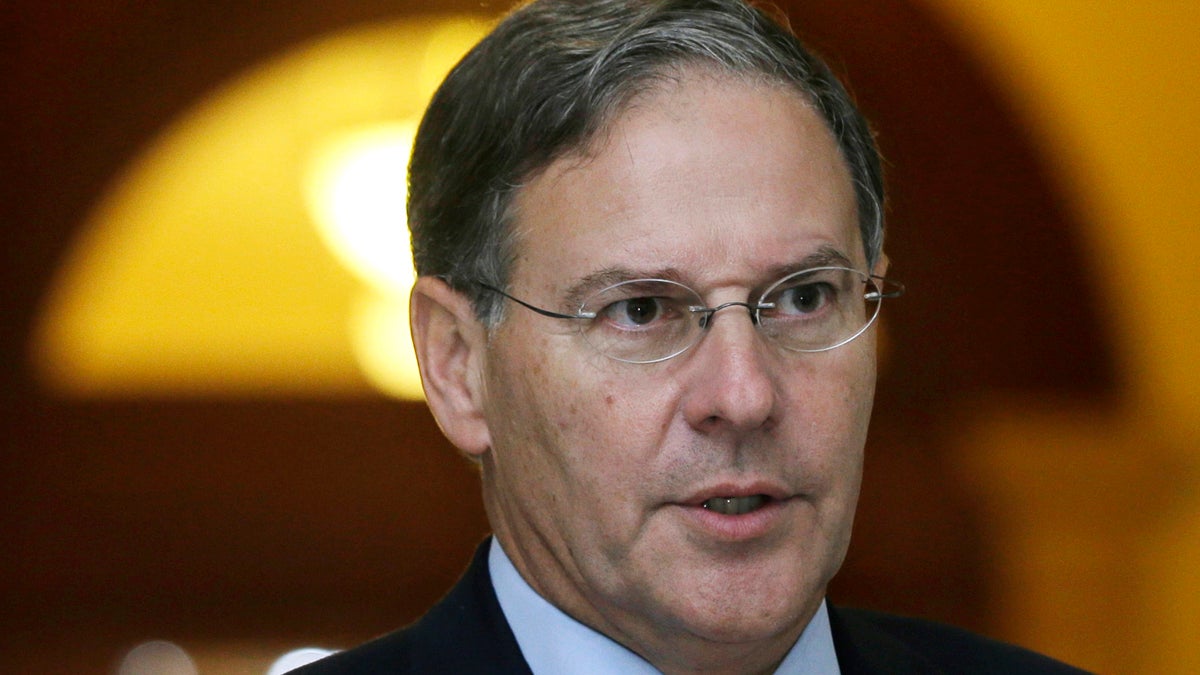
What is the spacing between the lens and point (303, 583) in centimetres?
443

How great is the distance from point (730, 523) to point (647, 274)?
351 millimetres

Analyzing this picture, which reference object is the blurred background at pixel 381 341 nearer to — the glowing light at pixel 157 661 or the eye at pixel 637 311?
the glowing light at pixel 157 661

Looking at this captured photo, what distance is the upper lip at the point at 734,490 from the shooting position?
73.0 inches

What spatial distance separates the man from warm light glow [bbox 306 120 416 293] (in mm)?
2397

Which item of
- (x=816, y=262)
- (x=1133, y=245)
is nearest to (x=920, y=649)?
(x=816, y=262)

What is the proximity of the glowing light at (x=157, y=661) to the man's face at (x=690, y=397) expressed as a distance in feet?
8.83

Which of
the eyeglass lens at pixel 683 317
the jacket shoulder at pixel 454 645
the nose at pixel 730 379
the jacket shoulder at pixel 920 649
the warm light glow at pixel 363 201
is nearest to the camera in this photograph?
the nose at pixel 730 379

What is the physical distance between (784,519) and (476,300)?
1.89 feet

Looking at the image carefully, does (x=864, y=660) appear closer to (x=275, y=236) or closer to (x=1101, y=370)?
(x=1101, y=370)

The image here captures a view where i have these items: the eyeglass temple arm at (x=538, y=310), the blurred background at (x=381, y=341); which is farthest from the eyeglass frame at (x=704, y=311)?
the blurred background at (x=381, y=341)

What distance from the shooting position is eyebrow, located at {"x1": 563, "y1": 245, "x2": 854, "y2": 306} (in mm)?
1893

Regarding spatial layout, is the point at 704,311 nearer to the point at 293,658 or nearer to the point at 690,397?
the point at 690,397

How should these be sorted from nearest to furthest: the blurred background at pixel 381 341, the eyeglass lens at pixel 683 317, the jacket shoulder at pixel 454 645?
the eyeglass lens at pixel 683 317 → the jacket shoulder at pixel 454 645 → the blurred background at pixel 381 341

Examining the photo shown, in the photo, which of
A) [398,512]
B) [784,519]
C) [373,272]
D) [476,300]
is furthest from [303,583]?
[784,519]
